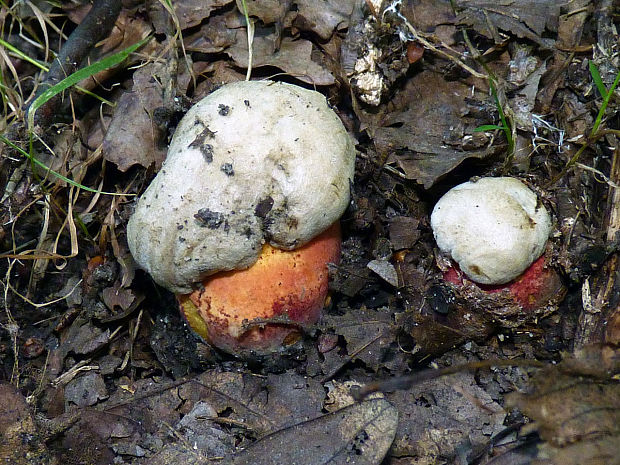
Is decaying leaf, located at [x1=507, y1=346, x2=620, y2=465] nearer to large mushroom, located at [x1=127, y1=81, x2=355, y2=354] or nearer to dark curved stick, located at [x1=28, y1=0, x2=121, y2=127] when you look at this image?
large mushroom, located at [x1=127, y1=81, x2=355, y2=354]

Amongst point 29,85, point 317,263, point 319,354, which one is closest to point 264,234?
point 317,263

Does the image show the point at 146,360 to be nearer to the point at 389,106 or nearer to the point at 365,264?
the point at 365,264

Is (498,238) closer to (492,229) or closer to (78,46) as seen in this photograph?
(492,229)

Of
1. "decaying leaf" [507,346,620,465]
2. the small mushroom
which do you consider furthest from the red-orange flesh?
"decaying leaf" [507,346,620,465]

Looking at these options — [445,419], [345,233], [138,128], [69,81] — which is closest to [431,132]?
[345,233]

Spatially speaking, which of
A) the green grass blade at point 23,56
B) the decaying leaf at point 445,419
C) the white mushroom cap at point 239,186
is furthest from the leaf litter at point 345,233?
the white mushroom cap at point 239,186
